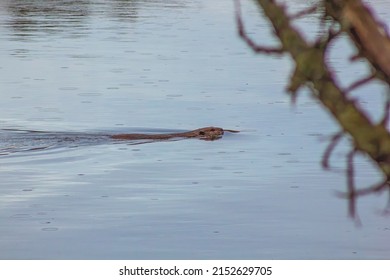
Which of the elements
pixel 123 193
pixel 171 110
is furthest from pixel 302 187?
pixel 171 110

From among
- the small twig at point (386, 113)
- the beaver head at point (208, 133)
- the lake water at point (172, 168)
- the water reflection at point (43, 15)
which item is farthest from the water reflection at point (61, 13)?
the small twig at point (386, 113)

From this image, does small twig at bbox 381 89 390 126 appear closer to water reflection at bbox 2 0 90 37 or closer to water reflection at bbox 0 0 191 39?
water reflection at bbox 0 0 191 39

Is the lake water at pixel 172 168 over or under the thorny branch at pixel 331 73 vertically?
under

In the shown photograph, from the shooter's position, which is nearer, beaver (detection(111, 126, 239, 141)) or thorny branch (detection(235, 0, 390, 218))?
thorny branch (detection(235, 0, 390, 218))

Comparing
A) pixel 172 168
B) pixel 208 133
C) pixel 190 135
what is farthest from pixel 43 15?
pixel 172 168

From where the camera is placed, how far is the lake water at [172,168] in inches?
576

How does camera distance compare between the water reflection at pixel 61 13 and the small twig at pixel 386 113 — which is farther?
the water reflection at pixel 61 13

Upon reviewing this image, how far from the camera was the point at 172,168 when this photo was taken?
63.5 ft

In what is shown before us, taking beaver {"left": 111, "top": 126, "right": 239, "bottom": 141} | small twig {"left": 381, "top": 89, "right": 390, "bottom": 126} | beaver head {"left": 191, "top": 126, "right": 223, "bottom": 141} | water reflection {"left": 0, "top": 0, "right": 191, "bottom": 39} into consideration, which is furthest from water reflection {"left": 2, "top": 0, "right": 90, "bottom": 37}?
small twig {"left": 381, "top": 89, "right": 390, "bottom": 126}

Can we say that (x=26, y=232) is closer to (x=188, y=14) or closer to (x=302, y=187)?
(x=302, y=187)

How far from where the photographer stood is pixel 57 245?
14.3 meters

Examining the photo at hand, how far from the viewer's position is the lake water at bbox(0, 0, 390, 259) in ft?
48.0

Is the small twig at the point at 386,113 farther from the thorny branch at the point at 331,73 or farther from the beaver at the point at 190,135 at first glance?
the beaver at the point at 190,135
